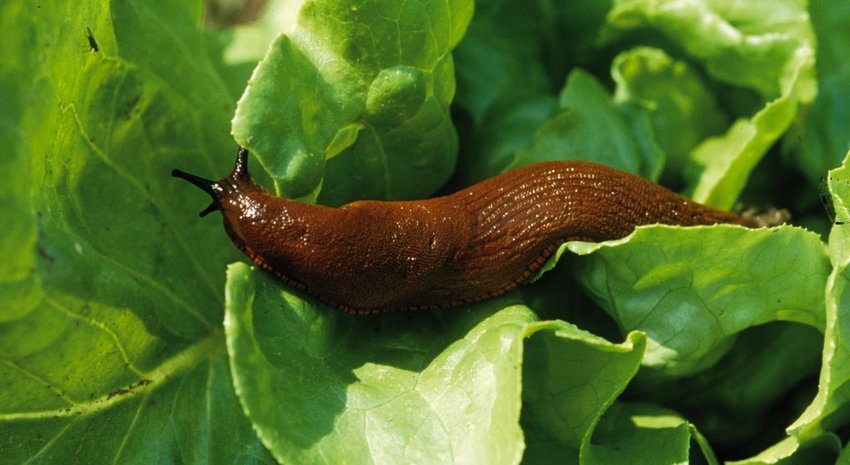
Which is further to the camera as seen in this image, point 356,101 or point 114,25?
point 114,25

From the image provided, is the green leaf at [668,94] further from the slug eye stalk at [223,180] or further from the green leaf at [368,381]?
the slug eye stalk at [223,180]

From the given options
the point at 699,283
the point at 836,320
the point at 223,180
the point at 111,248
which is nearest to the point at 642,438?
the point at 699,283

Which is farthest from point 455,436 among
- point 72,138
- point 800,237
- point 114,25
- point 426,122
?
point 114,25

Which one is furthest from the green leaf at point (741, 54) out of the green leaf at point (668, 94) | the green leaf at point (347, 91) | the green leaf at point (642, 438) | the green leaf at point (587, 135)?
the green leaf at point (347, 91)

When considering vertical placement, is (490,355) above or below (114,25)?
below

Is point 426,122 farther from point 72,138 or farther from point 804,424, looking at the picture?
point 804,424

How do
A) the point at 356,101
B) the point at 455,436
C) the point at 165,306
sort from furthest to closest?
the point at 165,306, the point at 356,101, the point at 455,436

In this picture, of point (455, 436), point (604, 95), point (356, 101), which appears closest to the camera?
point (455, 436)

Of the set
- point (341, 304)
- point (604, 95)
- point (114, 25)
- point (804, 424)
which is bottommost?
point (804, 424)
